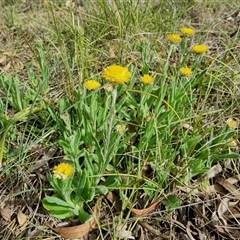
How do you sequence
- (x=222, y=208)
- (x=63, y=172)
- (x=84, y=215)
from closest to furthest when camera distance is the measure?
1. (x=63, y=172)
2. (x=84, y=215)
3. (x=222, y=208)

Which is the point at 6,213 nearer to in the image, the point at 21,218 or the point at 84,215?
the point at 21,218

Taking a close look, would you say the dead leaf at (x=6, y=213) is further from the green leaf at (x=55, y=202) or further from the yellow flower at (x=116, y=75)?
the yellow flower at (x=116, y=75)

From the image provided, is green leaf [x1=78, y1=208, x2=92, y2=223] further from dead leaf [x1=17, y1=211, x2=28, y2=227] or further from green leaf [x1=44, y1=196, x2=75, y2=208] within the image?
dead leaf [x1=17, y1=211, x2=28, y2=227]

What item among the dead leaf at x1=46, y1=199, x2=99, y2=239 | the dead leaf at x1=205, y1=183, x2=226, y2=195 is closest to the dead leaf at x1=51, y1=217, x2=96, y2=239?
the dead leaf at x1=46, y1=199, x2=99, y2=239

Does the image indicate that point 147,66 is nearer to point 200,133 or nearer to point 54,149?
point 200,133

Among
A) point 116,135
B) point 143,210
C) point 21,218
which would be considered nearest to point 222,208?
point 143,210

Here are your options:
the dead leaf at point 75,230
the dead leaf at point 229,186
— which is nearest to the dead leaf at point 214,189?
the dead leaf at point 229,186

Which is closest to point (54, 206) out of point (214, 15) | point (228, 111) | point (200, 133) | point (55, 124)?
point (55, 124)

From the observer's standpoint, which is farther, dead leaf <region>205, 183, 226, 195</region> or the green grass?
dead leaf <region>205, 183, 226, 195</region>
